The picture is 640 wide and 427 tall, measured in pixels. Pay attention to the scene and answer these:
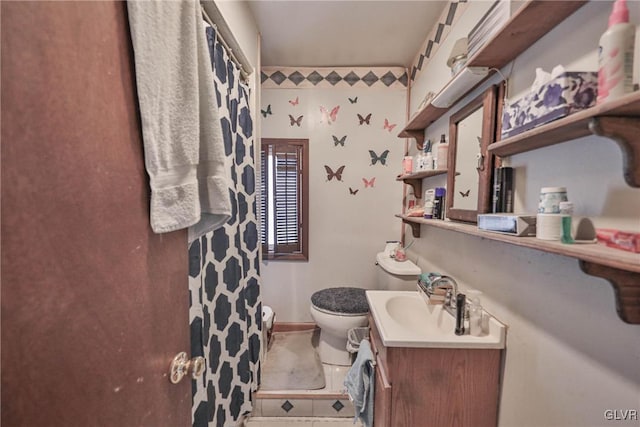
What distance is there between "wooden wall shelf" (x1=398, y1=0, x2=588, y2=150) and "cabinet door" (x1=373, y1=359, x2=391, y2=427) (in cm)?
125

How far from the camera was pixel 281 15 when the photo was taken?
1659 millimetres

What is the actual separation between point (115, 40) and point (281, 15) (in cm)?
158

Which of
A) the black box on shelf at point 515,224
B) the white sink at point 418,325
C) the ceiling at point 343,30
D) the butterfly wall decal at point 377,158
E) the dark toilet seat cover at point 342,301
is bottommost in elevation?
the dark toilet seat cover at point 342,301

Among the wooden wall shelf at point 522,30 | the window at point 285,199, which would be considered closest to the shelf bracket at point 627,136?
the wooden wall shelf at point 522,30

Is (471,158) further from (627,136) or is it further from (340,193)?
(340,193)

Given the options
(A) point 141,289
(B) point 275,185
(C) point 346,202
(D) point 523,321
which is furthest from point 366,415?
(B) point 275,185

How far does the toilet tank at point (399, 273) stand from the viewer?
5.47 feet

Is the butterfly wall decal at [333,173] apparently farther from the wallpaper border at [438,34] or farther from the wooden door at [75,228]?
the wooden door at [75,228]

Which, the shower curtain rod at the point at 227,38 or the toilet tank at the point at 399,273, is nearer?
the shower curtain rod at the point at 227,38

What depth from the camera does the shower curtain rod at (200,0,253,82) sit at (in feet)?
3.74

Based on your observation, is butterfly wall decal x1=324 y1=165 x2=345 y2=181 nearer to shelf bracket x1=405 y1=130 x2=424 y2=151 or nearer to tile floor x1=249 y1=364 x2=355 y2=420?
shelf bracket x1=405 y1=130 x2=424 y2=151

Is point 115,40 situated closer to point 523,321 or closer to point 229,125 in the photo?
point 229,125

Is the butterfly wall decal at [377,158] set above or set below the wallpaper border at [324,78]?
below
